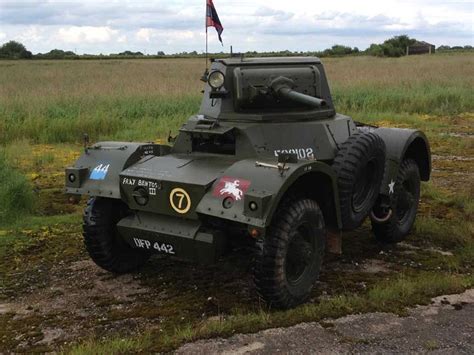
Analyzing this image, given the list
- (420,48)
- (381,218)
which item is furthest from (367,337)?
(420,48)

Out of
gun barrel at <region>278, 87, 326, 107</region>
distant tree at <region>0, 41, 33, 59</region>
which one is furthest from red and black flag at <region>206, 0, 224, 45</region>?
distant tree at <region>0, 41, 33, 59</region>

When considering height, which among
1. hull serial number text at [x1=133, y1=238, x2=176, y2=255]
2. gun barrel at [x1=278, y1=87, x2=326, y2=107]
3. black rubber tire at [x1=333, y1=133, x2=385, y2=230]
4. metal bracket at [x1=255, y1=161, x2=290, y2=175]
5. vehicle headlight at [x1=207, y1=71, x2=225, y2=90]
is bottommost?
hull serial number text at [x1=133, y1=238, x2=176, y2=255]

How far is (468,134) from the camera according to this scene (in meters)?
14.1

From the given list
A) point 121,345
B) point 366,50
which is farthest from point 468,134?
point 366,50

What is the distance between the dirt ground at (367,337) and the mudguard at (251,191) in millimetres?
787

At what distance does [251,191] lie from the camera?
171 inches

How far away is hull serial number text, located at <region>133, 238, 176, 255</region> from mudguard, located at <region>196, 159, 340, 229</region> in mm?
553

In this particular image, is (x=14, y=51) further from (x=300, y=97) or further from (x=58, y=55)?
(x=300, y=97)

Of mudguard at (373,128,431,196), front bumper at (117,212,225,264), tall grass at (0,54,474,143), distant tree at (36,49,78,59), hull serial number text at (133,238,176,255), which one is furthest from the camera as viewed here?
distant tree at (36,49,78,59)

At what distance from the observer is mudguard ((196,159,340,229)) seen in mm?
4227

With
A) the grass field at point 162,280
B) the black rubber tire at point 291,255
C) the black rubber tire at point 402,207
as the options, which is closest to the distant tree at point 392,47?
the grass field at point 162,280

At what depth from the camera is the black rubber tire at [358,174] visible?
5.35 meters

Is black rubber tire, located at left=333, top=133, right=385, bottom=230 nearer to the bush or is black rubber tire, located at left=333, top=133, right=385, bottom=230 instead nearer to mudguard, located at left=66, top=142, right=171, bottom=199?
mudguard, located at left=66, top=142, right=171, bottom=199

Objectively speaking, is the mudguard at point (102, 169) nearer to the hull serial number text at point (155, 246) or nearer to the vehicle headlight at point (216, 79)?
the hull serial number text at point (155, 246)
